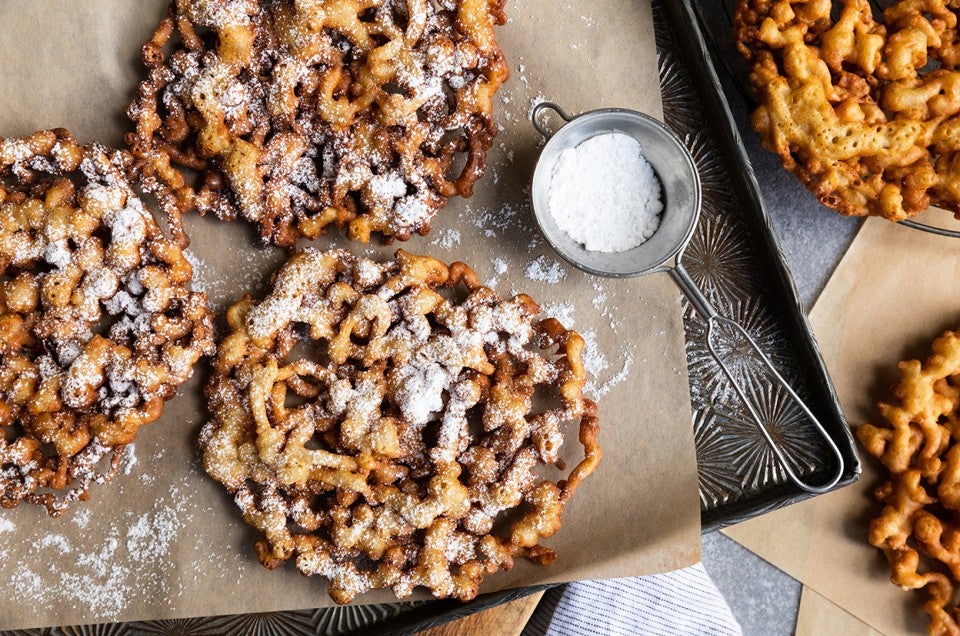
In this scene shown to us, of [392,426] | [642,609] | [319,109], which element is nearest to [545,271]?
[392,426]

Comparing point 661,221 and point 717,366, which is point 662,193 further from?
point 717,366

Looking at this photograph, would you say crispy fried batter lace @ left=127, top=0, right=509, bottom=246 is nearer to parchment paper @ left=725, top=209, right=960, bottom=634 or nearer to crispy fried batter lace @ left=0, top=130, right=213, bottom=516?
crispy fried batter lace @ left=0, top=130, right=213, bottom=516

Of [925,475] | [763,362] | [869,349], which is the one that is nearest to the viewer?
[763,362]

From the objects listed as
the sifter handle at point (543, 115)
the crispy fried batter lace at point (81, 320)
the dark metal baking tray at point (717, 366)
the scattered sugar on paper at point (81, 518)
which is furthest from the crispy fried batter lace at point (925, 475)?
the scattered sugar on paper at point (81, 518)

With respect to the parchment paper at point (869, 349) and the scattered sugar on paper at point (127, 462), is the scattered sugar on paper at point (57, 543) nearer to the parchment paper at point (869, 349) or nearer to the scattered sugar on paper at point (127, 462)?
the scattered sugar on paper at point (127, 462)

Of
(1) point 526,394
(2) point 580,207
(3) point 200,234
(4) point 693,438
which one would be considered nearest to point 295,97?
(3) point 200,234

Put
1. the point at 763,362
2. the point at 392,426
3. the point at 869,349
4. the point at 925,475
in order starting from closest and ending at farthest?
the point at 392,426 < the point at 763,362 < the point at 925,475 < the point at 869,349
